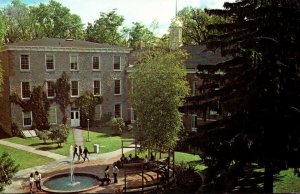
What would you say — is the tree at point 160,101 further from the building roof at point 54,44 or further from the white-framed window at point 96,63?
the white-framed window at point 96,63

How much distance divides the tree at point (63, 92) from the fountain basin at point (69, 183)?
727 inches

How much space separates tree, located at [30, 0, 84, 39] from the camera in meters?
70.7

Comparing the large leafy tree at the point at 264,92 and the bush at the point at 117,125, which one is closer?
the large leafy tree at the point at 264,92

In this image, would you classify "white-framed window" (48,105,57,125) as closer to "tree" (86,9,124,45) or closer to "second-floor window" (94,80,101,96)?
"second-floor window" (94,80,101,96)

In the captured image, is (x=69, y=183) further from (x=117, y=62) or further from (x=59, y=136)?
(x=117, y=62)

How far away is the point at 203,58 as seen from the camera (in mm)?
41406

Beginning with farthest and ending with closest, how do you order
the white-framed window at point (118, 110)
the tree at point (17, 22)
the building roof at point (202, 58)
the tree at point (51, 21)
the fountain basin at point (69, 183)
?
the tree at point (51, 21) < the tree at point (17, 22) < the white-framed window at point (118, 110) < the building roof at point (202, 58) < the fountain basin at point (69, 183)

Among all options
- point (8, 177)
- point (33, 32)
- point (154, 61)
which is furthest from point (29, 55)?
point (33, 32)

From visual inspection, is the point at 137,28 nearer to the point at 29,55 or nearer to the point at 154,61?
the point at 29,55

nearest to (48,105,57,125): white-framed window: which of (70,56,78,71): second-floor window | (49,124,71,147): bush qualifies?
(70,56,78,71): second-floor window

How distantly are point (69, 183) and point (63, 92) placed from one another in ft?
66.3

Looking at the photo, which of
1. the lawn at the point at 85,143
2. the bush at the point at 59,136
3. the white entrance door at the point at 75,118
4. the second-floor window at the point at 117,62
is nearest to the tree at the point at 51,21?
the second-floor window at the point at 117,62

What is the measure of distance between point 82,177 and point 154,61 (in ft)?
32.8

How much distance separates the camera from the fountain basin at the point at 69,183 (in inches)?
913
